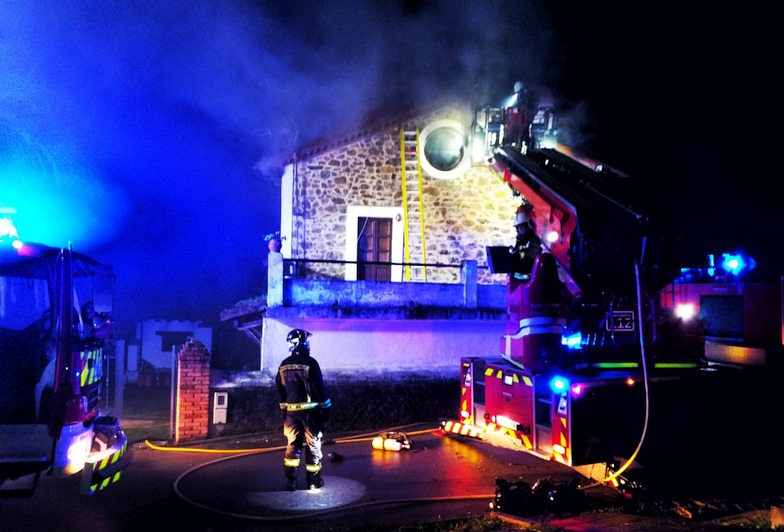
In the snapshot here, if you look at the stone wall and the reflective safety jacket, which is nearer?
the reflective safety jacket

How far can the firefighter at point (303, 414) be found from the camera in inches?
252

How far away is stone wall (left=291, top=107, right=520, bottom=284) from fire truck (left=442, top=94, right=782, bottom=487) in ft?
21.4

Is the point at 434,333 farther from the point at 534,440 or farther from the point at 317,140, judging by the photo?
the point at 317,140

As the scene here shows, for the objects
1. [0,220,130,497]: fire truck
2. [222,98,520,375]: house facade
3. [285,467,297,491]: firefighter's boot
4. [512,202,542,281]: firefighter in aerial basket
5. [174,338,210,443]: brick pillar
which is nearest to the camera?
[0,220,130,497]: fire truck

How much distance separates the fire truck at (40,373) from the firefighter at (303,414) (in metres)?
1.92

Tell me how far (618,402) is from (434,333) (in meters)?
5.07

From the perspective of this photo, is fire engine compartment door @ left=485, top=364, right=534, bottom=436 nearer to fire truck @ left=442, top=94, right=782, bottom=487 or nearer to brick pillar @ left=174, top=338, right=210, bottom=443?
fire truck @ left=442, top=94, right=782, bottom=487

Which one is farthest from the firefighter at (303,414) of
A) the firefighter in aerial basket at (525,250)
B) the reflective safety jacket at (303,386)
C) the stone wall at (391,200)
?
the stone wall at (391,200)

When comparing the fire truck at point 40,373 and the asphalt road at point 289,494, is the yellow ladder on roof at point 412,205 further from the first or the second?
the fire truck at point 40,373

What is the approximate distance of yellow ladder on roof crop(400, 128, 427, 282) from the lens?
1366cm

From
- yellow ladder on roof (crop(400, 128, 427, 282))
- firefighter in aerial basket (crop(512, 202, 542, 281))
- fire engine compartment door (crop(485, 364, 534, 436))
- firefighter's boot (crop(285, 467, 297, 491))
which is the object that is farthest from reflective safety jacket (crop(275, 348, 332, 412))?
yellow ladder on roof (crop(400, 128, 427, 282))

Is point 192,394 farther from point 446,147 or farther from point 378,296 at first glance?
point 446,147

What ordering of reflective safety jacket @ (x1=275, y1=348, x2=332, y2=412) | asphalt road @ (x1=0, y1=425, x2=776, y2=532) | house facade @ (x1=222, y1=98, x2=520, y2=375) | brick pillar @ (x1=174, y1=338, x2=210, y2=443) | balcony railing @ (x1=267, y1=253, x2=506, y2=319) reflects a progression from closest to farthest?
asphalt road @ (x1=0, y1=425, x2=776, y2=532) → reflective safety jacket @ (x1=275, y1=348, x2=332, y2=412) → brick pillar @ (x1=174, y1=338, x2=210, y2=443) → balcony railing @ (x1=267, y1=253, x2=506, y2=319) → house facade @ (x1=222, y1=98, x2=520, y2=375)

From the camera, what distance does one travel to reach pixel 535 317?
20.4 feet
